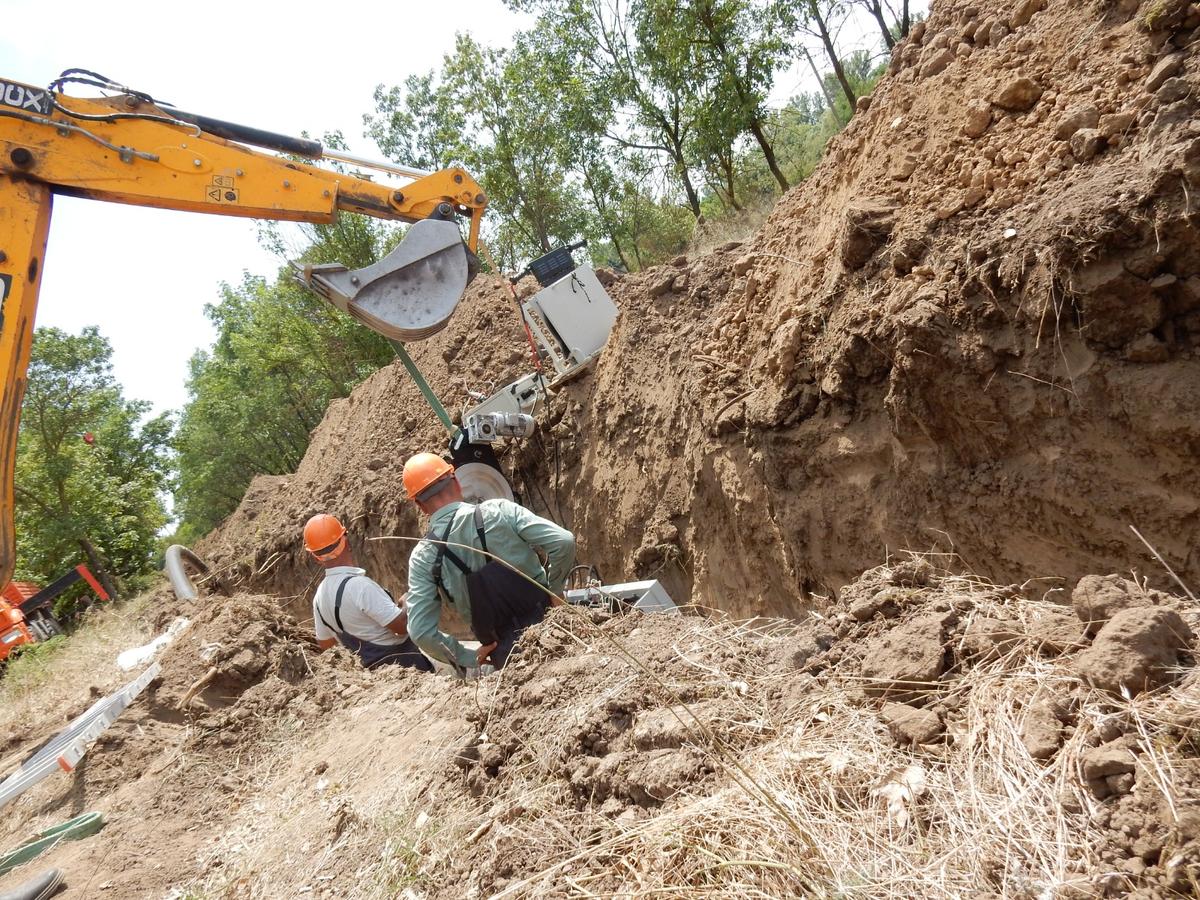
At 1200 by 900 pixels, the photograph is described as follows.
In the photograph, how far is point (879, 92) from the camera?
5.94 metres

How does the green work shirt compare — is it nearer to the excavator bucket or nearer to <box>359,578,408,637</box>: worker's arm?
<box>359,578,408,637</box>: worker's arm

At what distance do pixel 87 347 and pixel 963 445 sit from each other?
974 inches

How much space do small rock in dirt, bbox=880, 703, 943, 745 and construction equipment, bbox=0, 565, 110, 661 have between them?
15.7 m

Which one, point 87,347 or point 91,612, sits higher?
point 87,347

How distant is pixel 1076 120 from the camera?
4012mm

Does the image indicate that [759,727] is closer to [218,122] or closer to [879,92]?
[879,92]

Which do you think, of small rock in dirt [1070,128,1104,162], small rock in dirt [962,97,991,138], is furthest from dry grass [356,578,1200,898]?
small rock in dirt [962,97,991,138]

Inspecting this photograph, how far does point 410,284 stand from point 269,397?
22.8m

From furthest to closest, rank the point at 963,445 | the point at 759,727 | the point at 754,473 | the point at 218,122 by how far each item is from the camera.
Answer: the point at 218,122
the point at 754,473
the point at 963,445
the point at 759,727

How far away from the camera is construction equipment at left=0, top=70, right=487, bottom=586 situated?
532 cm

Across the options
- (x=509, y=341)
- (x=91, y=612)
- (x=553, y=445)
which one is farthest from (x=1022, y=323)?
(x=91, y=612)

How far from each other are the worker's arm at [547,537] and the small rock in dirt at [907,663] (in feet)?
8.81

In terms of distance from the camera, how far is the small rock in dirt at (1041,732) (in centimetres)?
185

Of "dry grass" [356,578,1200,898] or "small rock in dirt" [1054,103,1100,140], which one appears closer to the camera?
"dry grass" [356,578,1200,898]
